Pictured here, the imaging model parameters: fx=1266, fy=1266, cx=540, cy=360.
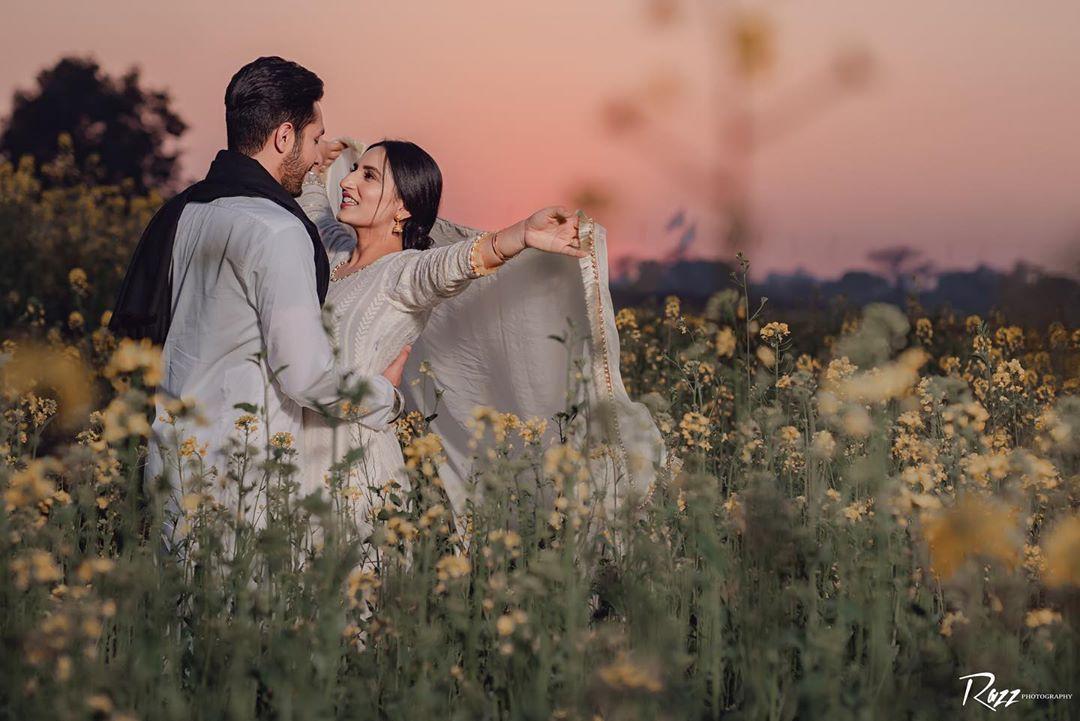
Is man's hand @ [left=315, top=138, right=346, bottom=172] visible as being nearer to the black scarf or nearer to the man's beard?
the man's beard

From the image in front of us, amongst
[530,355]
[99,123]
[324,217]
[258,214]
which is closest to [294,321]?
[258,214]

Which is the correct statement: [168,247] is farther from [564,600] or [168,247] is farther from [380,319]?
[564,600]

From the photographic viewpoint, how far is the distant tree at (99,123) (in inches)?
1409

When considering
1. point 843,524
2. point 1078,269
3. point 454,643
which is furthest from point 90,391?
point 1078,269

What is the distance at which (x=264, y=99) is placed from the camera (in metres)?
3.60

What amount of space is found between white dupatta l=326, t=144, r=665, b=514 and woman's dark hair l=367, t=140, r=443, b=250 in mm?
231

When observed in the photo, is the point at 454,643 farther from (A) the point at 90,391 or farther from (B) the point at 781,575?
(A) the point at 90,391

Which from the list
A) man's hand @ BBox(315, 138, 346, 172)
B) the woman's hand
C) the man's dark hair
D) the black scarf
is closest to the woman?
the woman's hand

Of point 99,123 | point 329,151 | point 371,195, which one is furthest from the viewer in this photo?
point 99,123

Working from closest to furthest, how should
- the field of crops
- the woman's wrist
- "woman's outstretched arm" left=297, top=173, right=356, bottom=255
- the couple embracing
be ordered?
the field of crops, the couple embracing, the woman's wrist, "woman's outstretched arm" left=297, top=173, right=356, bottom=255

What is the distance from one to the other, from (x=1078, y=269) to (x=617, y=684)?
5488mm

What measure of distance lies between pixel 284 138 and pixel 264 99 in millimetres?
128

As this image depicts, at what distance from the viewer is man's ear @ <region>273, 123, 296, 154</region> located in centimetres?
365

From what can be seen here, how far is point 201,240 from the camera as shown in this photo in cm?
347
